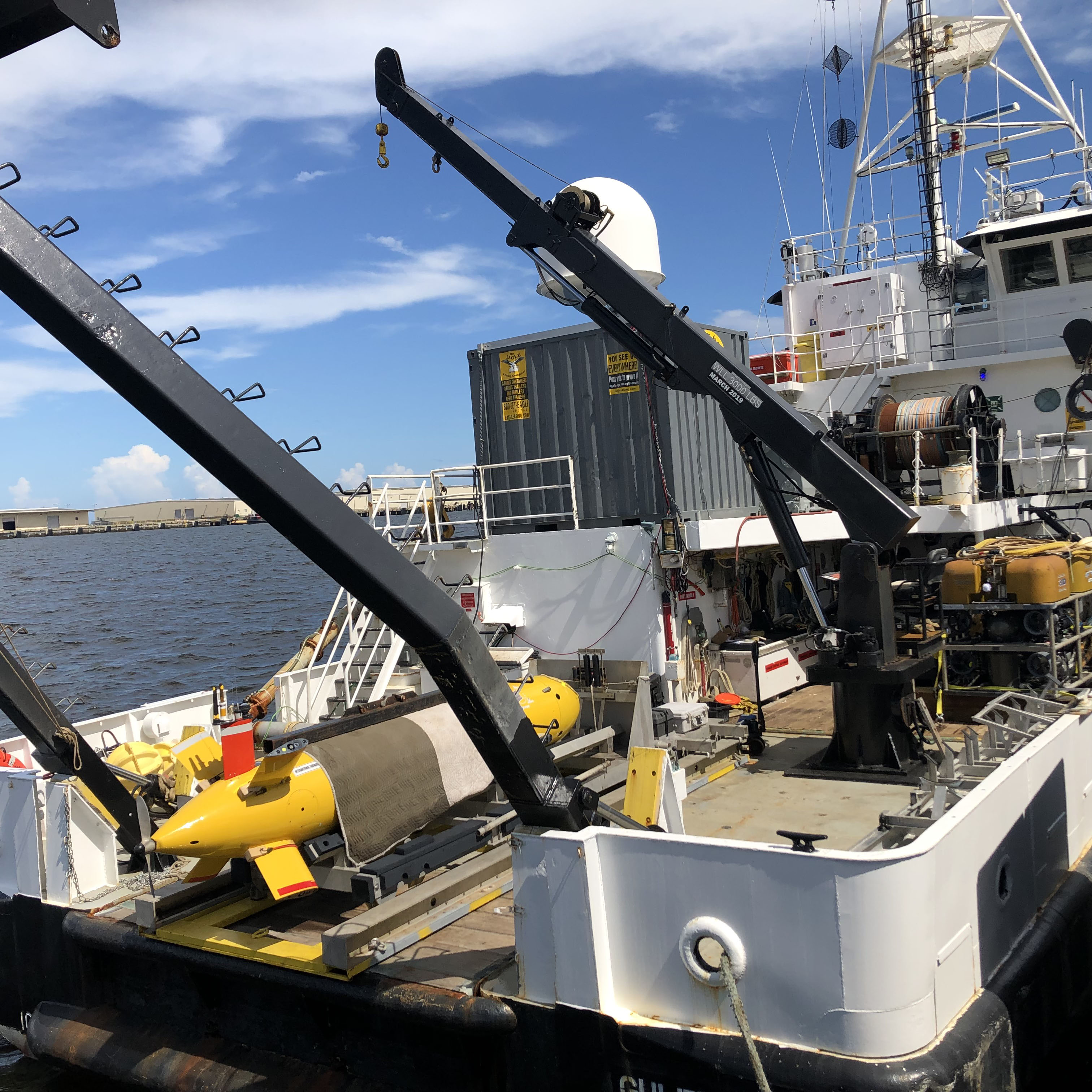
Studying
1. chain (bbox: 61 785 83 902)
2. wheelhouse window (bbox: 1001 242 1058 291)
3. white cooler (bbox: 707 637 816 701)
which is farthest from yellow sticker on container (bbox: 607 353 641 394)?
wheelhouse window (bbox: 1001 242 1058 291)

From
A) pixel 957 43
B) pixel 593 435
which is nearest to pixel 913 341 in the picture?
pixel 957 43

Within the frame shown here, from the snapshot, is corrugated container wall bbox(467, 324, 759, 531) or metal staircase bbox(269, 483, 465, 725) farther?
corrugated container wall bbox(467, 324, 759, 531)

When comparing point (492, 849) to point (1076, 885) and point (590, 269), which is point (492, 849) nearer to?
point (1076, 885)

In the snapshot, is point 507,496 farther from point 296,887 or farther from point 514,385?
point 296,887

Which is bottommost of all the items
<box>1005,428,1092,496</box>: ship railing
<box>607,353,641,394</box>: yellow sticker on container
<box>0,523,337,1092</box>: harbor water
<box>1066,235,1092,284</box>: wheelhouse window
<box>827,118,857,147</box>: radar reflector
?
<box>0,523,337,1092</box>: harbor water

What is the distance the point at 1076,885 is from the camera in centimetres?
631

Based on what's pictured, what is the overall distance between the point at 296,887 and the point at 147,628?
3306 cm

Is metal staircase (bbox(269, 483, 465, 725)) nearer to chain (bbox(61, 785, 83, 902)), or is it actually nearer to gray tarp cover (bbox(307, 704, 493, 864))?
gray tarp cover (bbox(307, 704, 493, 864))

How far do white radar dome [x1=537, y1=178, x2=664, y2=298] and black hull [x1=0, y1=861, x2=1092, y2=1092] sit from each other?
27.6 feet

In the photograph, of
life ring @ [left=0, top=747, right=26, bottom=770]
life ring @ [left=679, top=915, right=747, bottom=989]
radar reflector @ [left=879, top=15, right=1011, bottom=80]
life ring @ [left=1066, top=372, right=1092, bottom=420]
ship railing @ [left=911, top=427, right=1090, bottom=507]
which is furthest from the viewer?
radar reflector @ [left=879, top=15, right=1011, bottom=80]

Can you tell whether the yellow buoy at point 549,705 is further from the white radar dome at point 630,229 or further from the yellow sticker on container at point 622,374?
the white radar dome at point 630,229

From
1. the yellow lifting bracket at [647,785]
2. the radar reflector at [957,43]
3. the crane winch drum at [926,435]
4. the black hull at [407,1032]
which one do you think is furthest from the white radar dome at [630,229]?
the radar reflector at [957,43]

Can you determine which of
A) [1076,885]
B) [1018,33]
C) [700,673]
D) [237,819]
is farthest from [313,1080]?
[1018,33]

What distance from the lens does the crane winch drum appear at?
1258cm
